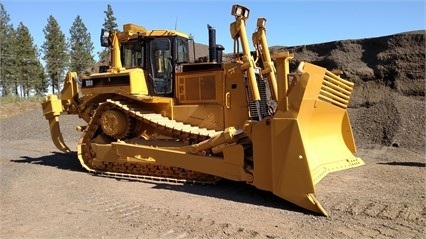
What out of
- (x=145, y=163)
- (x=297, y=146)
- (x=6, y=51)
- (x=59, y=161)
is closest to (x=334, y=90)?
(x=297, y=146)

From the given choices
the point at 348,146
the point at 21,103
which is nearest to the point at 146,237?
the point at 348,146

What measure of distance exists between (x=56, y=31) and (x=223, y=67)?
4106 cm

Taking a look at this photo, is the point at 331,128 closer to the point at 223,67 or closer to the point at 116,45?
Result: the point at 223,67

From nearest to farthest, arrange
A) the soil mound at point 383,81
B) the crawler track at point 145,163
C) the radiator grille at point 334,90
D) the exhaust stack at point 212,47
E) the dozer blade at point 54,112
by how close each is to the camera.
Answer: the radiator grille at point 334,90 → the crawler track at point 145,163 → the exhaust stack at point 212,47 → the dozer blade at point 54,112 → the soil mound at point 383,81

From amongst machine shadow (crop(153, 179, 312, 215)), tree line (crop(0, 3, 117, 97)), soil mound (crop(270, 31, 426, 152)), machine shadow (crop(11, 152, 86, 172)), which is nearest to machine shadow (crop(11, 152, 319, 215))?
machine shadow (crop(153, 179, 312, 215))

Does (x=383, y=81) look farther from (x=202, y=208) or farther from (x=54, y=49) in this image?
(x=54, y=49)

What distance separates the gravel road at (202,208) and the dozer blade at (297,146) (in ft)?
0.88

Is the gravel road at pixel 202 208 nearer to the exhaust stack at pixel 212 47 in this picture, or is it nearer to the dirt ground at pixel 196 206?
the dirt ground at pixel 196 206

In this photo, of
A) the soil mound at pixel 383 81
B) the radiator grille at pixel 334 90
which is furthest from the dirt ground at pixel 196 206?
the soil mound at pixel 383 81

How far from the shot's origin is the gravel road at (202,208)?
436 cm

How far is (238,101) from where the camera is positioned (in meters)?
7.02

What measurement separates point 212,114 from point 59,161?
15.5ft

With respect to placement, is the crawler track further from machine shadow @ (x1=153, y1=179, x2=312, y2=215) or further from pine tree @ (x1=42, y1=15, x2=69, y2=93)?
pine tree @ (x1=42, y1=15, x2=69, y2=93)

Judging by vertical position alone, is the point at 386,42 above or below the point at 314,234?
above
